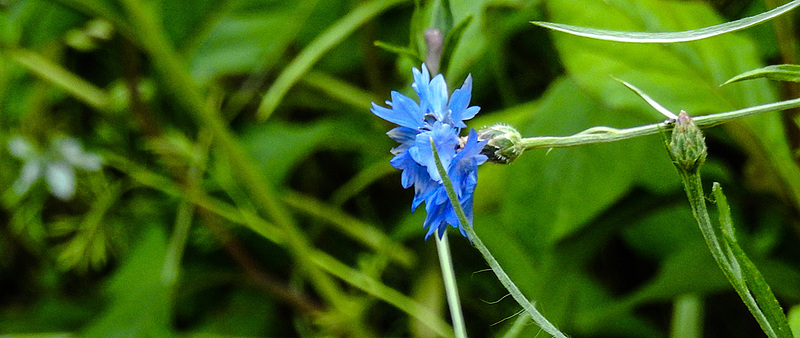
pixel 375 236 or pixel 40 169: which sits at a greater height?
pixel 40 169

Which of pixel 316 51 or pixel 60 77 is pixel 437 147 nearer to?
pixel 316 51

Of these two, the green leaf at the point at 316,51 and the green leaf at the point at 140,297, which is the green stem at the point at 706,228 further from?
the green leaf at the point at 140,297

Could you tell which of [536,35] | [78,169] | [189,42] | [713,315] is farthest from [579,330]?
[78,169]

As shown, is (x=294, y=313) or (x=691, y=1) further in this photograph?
(x=294, y=313)

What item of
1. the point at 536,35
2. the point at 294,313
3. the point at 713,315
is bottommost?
the point at 713,315

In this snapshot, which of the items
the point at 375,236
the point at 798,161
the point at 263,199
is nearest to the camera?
the point at 798,161

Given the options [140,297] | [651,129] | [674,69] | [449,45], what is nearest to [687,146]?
[651,129]

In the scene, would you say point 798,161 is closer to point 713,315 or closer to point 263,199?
point 713,315

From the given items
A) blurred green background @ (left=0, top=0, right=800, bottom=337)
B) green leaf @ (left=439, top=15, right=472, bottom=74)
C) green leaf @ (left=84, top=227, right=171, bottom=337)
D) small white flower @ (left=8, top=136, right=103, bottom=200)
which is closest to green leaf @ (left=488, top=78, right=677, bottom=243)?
blurred green background @ (left=0, top=0, right=800, bottom=337)
